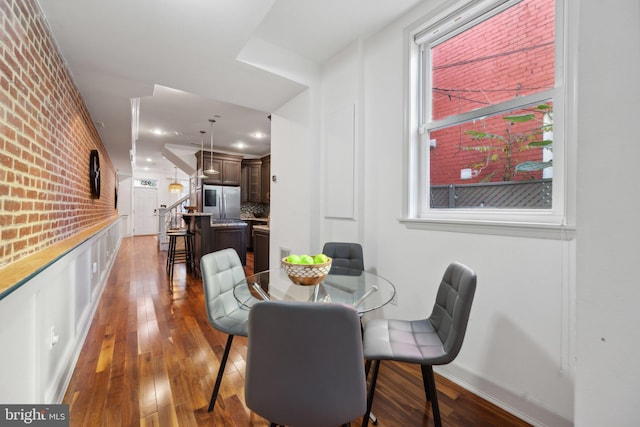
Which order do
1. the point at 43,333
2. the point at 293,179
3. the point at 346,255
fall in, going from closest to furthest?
the point at 43,333
the point at 346,255
the point at 293,179

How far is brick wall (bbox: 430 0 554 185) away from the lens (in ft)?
4.96

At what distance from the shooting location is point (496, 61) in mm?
1713

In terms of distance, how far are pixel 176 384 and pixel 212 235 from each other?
304 cm

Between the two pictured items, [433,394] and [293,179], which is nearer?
[433,394]

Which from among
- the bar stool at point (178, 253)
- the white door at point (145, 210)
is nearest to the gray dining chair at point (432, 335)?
the bar stool at point (178, 253)

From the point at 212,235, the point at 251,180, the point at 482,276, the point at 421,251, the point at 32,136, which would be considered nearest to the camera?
the point at 32,136

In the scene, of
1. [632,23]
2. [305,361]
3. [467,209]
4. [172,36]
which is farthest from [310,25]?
[305,361]

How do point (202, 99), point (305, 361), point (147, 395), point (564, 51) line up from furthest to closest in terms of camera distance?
point (202, 99), point (147, 395), point (564, 51), point (305, 361)

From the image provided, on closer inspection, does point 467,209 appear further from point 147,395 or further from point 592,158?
point 147,395

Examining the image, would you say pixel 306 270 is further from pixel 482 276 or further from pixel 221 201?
pixel 221 201

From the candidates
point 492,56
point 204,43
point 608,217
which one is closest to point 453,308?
point 608,217

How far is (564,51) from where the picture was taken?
133cm

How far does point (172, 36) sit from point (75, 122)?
163 cm

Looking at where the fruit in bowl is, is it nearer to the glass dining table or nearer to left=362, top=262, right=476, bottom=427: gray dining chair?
the glass dining table
